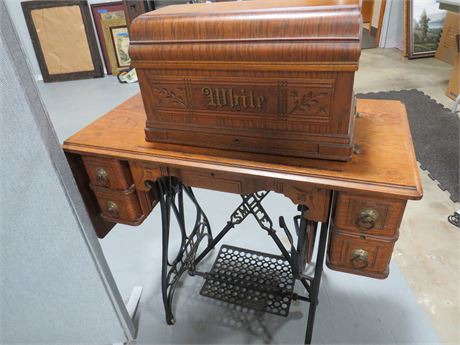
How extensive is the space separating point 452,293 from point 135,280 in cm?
142

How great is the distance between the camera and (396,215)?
772 millimetres

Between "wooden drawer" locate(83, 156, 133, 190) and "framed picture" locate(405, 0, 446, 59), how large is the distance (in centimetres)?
Answer: 435

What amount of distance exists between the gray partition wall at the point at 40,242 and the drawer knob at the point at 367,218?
2.48 ft

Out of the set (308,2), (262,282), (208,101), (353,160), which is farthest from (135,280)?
(308,2)

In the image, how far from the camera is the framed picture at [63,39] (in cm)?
355

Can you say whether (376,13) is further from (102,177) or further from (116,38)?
(102,177)

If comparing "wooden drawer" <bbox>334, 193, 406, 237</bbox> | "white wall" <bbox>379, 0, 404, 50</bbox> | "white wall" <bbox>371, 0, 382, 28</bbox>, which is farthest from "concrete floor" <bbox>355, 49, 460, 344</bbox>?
"white wall" <bbox>371, 0, 382, 28</bbox>

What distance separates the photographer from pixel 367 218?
31.4 inches

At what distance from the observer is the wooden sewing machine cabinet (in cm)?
77

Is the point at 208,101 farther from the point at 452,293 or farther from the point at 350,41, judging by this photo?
the point at 452,293

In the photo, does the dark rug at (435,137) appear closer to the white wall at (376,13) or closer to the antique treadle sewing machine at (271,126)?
the antique treadle sewing machine at (271,126)

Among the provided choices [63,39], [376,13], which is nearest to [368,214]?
[63,39]

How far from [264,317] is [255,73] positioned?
3.39 feet

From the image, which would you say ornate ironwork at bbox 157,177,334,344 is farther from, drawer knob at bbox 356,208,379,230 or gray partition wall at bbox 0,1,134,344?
gray partition wall at bbox 0,1,134,344
